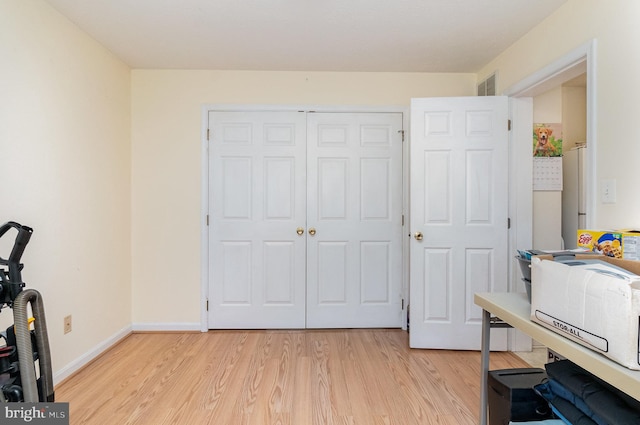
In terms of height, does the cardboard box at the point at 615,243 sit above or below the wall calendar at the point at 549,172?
below

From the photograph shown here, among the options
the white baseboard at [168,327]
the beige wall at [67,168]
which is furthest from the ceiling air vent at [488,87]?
the white baseboard at [168,327]

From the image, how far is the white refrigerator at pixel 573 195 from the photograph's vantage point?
2.99 metres

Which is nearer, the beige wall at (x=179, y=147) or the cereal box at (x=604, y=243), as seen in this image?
the cereal box at (x=604, y=243)

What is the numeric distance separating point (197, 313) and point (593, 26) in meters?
3.62

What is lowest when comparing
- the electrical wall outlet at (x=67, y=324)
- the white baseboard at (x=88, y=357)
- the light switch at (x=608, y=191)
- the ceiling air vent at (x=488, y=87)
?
the white baseboard at (x=88, y=357)

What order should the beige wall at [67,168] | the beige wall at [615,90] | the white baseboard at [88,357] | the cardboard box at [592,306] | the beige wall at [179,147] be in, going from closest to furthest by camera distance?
the cardboard box at [592,306]
the beige wall at [615,90]
the beige wall at [67,168]
the white baseboard at [88,357]
the beige wall at [179,147]

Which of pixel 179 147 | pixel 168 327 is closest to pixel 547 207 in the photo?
pixel 179 147

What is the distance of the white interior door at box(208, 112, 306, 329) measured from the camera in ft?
10.4

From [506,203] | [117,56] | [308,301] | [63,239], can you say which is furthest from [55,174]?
[506,203]

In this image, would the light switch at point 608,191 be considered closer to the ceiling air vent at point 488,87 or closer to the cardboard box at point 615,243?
the cardboard box at point 615,243

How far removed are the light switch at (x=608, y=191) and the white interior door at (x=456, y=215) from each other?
3.09 ft

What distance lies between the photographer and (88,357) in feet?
8.27

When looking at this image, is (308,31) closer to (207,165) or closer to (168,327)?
(207,165)

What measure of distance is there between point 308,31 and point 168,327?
9.45 feet
